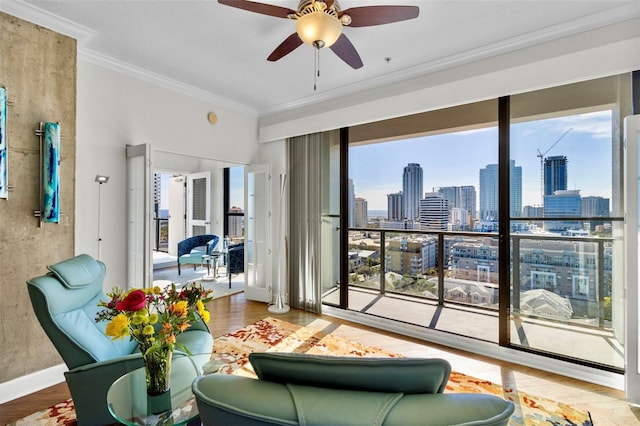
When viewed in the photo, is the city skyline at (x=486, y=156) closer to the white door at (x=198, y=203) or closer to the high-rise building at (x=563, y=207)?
the high-rise building at (x=563, y=207)

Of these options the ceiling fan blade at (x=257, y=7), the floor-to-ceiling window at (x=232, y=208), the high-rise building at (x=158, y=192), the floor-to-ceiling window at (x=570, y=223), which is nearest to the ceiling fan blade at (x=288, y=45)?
the ceiling fan blade at (x=257, y=7)

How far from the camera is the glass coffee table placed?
133 cm

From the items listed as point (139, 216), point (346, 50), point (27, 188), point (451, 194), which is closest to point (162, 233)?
point (139, 216)

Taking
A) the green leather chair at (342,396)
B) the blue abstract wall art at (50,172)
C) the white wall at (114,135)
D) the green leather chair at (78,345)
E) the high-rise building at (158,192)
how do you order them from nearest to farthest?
1. the green leather chair at (342,396)
2. the green leather chair at (78,345)
3. the blue abstract wall art at (50,172)
4. the white wall at (114,135)
5. the high-rise building at (158,192)

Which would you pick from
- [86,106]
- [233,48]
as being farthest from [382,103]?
[86,106]

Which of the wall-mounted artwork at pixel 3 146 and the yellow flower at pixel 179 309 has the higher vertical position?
the wall-mounted artwork at pixel 3 146

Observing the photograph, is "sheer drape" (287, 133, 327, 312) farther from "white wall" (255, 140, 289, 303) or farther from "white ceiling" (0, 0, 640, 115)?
"white ceiling" (0, 0, 640, 115)

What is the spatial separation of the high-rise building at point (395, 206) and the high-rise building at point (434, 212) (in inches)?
11.6

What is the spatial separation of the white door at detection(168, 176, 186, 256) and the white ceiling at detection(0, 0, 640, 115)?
4083 millimetres

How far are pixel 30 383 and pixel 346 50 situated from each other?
3.41m

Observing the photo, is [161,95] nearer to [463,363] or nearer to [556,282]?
[463,363]

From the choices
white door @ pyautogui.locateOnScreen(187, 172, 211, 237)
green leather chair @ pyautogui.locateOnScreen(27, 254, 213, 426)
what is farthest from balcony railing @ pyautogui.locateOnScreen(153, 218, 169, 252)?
green leather chair @ pyautogui.locateOnScreen(27, 254, 213, 426)

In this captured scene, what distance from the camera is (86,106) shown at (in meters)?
2.93

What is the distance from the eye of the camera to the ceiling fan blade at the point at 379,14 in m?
1.75
